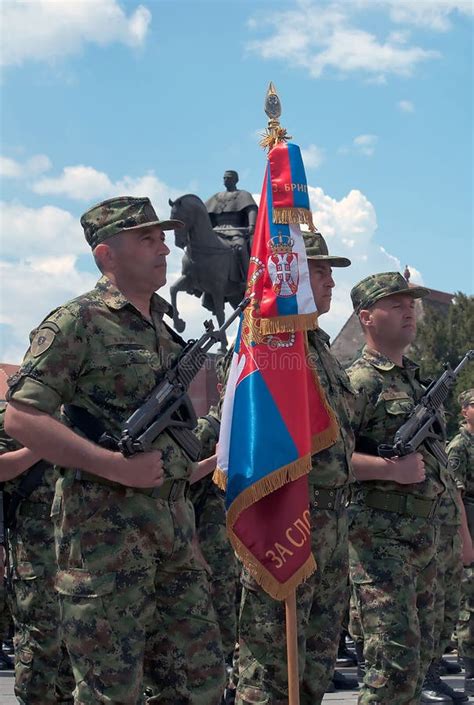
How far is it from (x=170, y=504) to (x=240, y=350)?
1467mm

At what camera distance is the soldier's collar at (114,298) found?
4.03 meters

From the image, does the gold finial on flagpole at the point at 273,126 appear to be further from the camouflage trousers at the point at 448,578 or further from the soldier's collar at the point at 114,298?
the camouflage trousers at the point at 448,578

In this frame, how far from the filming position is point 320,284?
552 centimetres

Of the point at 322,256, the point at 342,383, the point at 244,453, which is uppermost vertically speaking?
the point at 322,256

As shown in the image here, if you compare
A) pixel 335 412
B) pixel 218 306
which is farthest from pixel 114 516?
pixel 218 306

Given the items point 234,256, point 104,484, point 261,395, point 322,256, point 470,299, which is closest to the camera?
point 104,484

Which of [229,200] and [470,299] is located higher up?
[470,299]

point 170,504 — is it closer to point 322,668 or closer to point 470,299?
point 322,668

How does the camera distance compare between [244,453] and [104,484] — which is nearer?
[104,484]

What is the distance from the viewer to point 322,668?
480cm

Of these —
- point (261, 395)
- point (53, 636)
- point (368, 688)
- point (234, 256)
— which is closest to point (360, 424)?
point (261, 395)

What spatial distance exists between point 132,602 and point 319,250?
243 centimetres

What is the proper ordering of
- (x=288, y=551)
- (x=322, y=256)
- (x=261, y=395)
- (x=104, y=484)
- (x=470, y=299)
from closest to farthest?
(x=104, y=484) < (x=288, y=551) < (x=261, y=395) < (x=322, y=256) < (x=470, y=299)

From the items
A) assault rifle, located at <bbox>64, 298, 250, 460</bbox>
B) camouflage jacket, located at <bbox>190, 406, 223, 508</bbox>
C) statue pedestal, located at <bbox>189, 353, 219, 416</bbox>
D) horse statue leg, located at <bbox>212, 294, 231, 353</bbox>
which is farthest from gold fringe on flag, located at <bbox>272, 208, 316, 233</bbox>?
horse statue leg, located at <bbox>212, 294, 231, 353</bbox>
